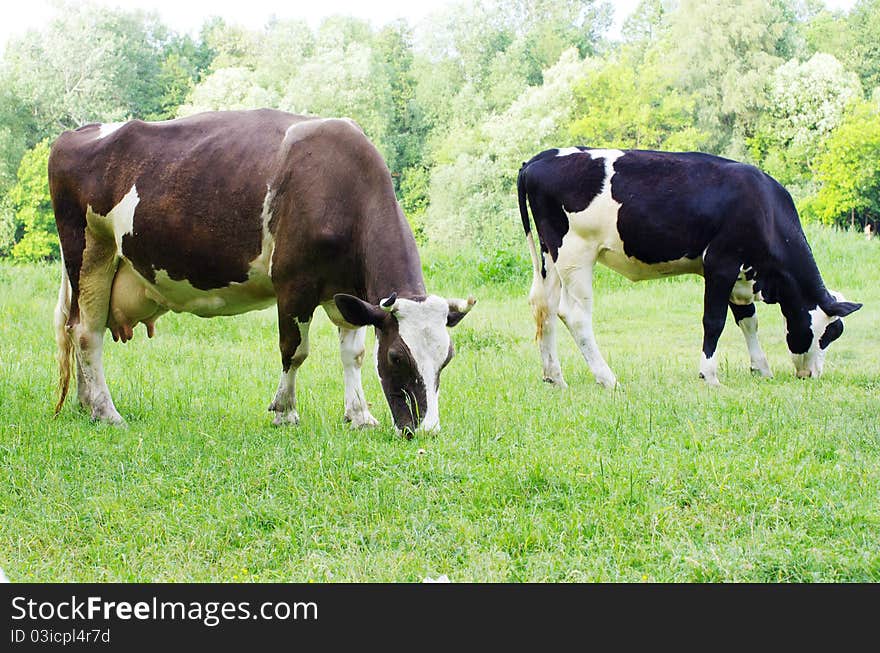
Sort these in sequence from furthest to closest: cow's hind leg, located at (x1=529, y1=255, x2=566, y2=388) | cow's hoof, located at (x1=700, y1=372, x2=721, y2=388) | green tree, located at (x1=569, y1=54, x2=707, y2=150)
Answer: green tree, located at (x1=569, y1=54, x2=707, y2=150), cow's hind leg, located at (x1=529, y1=255, x2=566, y2=388), cow's hoof, located at (x1=700, y1=372, x2=721, y2=388)

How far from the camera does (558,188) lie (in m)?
9.65

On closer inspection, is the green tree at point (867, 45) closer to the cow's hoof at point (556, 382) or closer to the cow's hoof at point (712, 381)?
the cow's hoof at point (712, 381)

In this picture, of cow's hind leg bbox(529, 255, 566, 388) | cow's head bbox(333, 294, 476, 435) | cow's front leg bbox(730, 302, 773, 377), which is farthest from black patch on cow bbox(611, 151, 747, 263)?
cow's head bbox(333, 294, 476, 435)

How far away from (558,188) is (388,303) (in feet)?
12.0

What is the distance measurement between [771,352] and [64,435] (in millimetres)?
8069

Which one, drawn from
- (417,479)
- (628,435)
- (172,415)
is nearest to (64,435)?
(172,415)

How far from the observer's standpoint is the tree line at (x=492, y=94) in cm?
4194

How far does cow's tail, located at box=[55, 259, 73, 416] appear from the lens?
7.95 meters

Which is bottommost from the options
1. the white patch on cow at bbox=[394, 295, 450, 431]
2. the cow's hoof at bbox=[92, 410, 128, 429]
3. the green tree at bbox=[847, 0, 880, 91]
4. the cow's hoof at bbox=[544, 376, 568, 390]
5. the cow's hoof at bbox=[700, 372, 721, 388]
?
the green tree at bbox=[847, 0, 880, 91]

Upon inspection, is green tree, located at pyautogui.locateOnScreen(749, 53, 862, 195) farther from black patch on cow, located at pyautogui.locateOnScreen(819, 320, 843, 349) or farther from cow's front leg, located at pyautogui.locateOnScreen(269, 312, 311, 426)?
cow's front leg, located at pyautogui.locateOnScreen(269, 312, 311, 426)

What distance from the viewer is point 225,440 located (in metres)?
6.95

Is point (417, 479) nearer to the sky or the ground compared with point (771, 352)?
nearer to the sky

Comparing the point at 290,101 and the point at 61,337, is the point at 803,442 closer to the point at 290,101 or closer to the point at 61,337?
the point at 61,337

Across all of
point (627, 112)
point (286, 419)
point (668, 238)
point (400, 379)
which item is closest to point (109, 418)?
point (286, 419)
